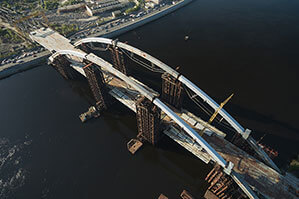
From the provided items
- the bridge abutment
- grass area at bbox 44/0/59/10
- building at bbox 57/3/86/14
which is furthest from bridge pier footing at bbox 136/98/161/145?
grass area at bbox 44/0/59/10

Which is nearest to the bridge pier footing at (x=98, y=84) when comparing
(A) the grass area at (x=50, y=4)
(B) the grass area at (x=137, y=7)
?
(B) the grass area at (x=137, y=7)

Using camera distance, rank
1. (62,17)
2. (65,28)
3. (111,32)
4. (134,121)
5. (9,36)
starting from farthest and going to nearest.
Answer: (62,17) → (65,28) → (111,32) → (9,36) → (134,121)

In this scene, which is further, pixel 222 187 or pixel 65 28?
pixel 65 28

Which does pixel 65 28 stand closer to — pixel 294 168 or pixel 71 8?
pixel 71 8

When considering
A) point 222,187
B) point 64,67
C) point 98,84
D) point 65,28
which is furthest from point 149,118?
point 65,28

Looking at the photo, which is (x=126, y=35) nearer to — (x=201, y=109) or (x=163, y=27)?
(x=163, y=27)

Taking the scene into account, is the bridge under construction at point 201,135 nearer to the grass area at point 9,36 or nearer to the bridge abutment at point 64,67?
the bridge abutment at point 64,67

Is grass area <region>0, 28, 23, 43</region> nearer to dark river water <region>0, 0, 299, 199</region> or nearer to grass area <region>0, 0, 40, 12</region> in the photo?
dark river water <region>0, 0, 299, 199</region>
